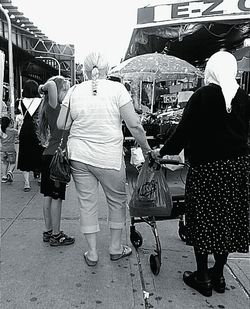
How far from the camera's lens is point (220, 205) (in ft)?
7.77

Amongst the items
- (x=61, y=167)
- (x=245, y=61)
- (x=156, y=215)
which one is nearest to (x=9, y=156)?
(x=61, y=167)

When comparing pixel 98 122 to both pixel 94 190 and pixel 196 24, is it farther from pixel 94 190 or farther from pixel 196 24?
pixel 196 24

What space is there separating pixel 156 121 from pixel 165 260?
4343 mm

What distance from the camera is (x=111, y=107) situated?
2674 mm

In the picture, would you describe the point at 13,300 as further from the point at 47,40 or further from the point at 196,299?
the point at 47,40

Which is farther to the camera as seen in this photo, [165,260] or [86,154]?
[165,260]

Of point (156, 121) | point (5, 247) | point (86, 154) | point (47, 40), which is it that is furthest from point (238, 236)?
point (47, 40)

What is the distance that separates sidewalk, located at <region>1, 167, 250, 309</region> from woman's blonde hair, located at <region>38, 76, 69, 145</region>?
1074mm

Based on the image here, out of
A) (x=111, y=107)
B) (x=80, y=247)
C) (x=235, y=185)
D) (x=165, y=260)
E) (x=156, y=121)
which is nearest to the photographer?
(x=235, y=185)

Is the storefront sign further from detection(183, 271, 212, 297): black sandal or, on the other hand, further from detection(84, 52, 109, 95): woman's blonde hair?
detection(183, 271, 212, 297): black sandal

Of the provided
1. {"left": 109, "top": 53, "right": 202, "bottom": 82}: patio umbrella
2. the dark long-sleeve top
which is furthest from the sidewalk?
{"left": 109, "top": 53, "right": 202, "bottom": 82}: patio umbrella

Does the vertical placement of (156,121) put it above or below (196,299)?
above

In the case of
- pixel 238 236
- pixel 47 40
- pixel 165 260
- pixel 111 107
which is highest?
pixel 47 40

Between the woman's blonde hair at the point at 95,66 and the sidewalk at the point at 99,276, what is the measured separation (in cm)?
161
